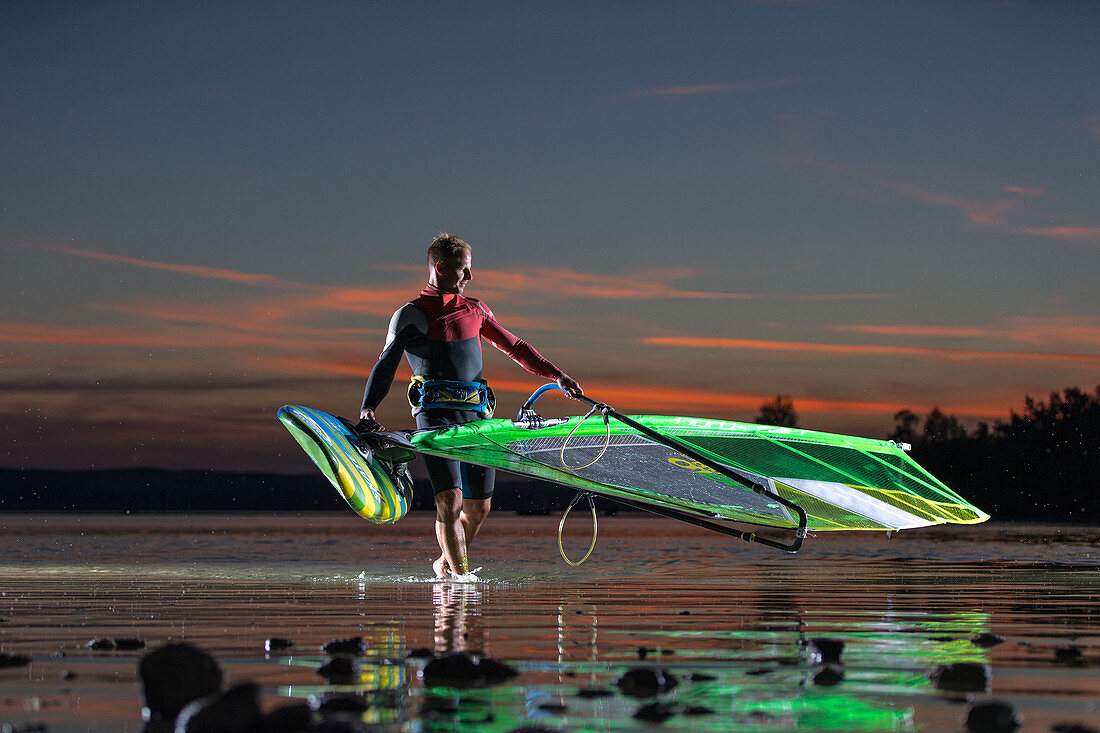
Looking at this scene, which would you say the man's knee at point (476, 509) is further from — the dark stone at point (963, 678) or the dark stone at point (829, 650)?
the dark stone at point (963, 678)

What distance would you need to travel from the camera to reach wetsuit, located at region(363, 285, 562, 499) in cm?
821

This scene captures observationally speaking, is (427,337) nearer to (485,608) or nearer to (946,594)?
(485,608)

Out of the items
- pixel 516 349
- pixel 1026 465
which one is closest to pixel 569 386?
pixel 516 349

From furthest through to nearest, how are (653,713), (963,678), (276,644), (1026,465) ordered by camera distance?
1. (1026,465)
2. (276,644)
3. (963,678)
4. (653,713)

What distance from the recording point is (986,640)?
441 centimetres

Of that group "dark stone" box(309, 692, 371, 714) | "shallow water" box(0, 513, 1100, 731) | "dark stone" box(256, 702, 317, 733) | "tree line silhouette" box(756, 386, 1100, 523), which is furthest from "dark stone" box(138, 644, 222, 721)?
"tree line silhouette" box(756, 386, 1100, 523)

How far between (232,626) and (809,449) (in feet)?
13.3

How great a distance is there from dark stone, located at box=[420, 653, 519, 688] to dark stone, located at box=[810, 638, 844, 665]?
1.06 metres

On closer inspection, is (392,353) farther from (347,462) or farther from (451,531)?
(451,531)

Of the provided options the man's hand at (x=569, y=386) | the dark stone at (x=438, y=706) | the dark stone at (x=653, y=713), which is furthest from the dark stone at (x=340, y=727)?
the man's hand at (x=569, y=386)

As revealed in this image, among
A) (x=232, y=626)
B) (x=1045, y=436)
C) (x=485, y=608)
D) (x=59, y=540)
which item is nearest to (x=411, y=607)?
(x=485, y=608)

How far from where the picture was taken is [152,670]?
9.75 feet

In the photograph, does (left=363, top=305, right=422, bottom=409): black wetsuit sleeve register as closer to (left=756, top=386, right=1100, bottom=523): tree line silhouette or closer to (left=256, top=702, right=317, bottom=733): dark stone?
(left=256, top=702, right=317, bottom=733): dark stone

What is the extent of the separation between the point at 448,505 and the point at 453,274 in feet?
5.36
